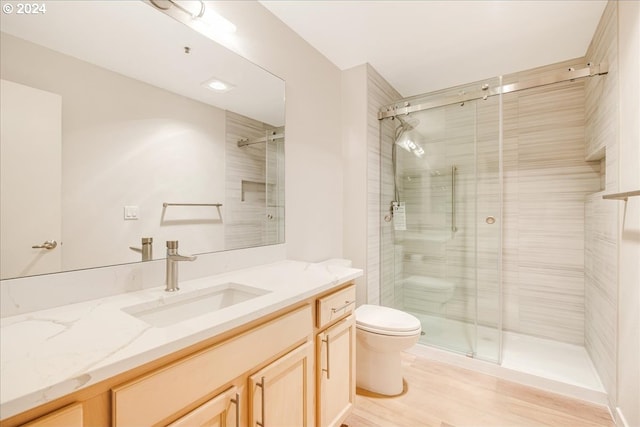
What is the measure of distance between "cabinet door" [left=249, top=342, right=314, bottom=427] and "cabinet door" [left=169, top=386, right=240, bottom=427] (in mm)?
67

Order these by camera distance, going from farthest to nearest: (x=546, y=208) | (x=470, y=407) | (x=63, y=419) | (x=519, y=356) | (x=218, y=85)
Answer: (x=546, y=208) → (x=519, y=356) → (x=470, y=407) → (x=218, y=85) → (x=63, y=419)

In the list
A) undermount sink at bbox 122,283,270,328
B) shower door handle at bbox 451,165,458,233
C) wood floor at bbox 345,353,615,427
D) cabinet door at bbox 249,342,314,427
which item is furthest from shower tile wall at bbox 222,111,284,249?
shower door handle at bbox 451,165,458,233

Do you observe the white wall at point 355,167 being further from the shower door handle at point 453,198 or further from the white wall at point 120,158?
the white wall at point 120,158

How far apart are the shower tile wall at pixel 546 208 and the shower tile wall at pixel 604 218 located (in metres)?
0.13

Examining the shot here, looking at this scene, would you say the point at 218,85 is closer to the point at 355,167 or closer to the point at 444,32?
the point at 355,167

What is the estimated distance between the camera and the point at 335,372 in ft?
4.55

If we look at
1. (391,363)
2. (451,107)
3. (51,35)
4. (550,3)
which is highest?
(550,3)

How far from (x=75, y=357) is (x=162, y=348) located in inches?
6.5

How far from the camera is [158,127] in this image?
125 centimetres

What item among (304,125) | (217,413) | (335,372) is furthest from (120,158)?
(335,372)

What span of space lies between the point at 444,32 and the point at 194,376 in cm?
242

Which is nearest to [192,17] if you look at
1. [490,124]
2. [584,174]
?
[490,124]

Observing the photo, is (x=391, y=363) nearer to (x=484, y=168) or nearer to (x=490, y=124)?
(x=484, y=168)

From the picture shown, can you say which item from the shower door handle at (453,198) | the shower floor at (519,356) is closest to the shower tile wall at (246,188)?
the shower door handle at (453,198)
